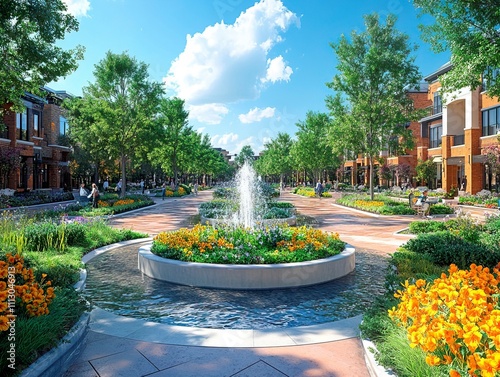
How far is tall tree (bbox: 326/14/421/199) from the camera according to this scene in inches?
1003

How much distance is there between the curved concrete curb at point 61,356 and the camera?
362cm

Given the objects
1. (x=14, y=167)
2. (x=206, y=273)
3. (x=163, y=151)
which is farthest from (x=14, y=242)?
(x=163, y=151)

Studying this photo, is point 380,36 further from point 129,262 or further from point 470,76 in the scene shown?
point 129,262

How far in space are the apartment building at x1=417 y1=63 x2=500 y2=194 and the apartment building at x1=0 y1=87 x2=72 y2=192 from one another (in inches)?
1380

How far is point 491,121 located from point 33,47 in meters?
34.6

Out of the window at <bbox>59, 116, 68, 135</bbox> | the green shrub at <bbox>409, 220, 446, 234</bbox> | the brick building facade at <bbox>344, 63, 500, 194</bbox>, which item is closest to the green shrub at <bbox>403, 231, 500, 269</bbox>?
the green shrub at <bbox>409, 220, 446, 234</bbox>

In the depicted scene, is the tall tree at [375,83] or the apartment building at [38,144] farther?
the apartment building at [38,144]

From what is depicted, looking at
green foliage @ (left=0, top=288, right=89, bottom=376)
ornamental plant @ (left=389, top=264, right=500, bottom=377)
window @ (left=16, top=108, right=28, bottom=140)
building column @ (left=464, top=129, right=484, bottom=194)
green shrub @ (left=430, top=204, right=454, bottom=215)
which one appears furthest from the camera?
window @ (left=16, top=108, right=28, bottom=140)

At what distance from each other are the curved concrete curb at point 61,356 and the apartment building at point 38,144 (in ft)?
89.4

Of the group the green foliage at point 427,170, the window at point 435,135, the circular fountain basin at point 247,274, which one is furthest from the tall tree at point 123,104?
the window at point 435,135

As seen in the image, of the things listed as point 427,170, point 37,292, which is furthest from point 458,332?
point 427,170

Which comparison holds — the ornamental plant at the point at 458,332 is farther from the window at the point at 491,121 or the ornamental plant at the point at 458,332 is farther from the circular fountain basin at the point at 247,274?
the window at the point at 491,121

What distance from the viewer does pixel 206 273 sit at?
7285 mm

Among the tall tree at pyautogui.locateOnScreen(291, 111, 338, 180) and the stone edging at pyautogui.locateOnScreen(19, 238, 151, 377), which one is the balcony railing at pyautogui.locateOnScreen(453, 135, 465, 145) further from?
the stone edging at pyautogui.locateOnScreen(19, 238, 151, 377)
